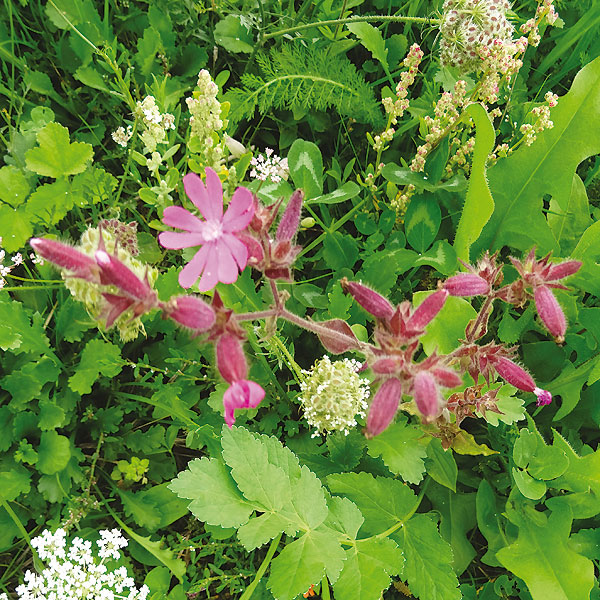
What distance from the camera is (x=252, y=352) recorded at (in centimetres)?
255

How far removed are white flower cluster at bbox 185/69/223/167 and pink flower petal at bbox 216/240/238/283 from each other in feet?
2.21

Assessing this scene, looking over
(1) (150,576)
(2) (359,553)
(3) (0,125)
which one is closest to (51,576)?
(1) (150,576)

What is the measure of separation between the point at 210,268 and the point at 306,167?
1.12m

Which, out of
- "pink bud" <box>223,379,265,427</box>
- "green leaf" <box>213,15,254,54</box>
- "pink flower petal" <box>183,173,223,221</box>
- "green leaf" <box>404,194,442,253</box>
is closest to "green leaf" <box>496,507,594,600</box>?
"green leaf" <box>404,194,442,253</box>

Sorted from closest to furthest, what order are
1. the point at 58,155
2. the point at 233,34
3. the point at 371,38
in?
the point at 58,155
the point at 371,38
the point at 233,34

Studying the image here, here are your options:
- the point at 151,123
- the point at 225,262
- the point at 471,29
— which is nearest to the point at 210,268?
the point at 225,262

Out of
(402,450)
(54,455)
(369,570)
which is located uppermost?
(402,450)

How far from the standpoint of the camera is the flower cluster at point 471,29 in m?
2.21

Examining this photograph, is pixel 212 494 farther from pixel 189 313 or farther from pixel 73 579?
pixel 189 313

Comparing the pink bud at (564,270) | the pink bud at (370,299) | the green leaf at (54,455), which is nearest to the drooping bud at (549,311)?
the pink bud at (564,270)

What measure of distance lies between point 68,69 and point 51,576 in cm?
232

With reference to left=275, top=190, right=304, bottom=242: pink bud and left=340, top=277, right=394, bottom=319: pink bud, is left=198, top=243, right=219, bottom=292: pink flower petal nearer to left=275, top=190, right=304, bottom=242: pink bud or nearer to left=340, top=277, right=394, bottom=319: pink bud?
left=275, top=190, right=304, bottom=242: pink bud

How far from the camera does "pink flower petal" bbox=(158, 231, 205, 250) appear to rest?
1.54 m

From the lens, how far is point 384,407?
1507 mm
